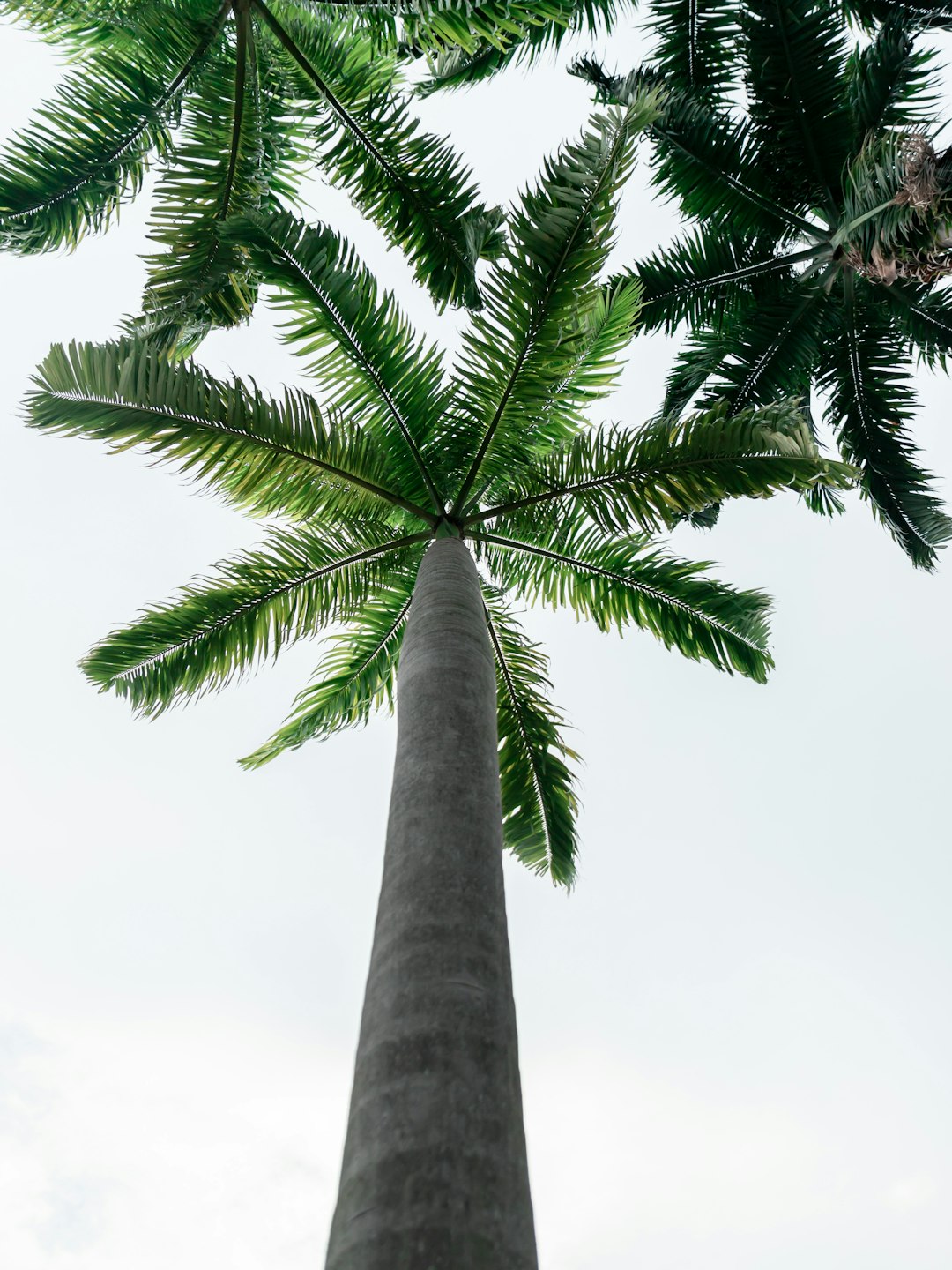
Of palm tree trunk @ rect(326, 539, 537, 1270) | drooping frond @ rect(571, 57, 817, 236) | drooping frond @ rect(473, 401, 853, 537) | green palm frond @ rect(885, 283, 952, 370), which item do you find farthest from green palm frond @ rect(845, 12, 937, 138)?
palm tree trunk @ rect(326, 539, 537, 1270)

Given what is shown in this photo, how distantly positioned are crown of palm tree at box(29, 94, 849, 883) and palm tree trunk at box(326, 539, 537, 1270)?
3.29 meters

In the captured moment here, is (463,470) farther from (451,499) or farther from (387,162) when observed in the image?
(387,162)

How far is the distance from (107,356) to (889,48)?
927 centimetres

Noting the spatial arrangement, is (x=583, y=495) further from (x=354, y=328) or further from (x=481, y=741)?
(x=481, y=741)

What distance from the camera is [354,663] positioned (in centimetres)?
847

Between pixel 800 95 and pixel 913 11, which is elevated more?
pixel 913 11

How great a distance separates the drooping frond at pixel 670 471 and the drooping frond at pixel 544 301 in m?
0.37

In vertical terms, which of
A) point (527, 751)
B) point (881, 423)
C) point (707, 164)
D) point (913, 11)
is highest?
point (913, 11)

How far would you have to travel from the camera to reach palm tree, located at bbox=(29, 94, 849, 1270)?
4.69 meters

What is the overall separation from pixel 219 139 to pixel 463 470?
3307mm

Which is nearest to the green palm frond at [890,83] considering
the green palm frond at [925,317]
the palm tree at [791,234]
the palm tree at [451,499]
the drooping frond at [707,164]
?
the palm tree at [791,234]

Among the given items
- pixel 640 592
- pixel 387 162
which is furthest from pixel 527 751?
pixel 387 162

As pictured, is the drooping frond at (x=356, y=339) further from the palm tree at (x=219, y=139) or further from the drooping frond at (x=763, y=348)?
the drooping frond at (x=763, y=348)

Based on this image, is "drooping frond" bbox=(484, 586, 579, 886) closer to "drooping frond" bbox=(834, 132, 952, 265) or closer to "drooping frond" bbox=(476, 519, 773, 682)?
"drooping frond" bbox=(476, 519, 773, 682)
